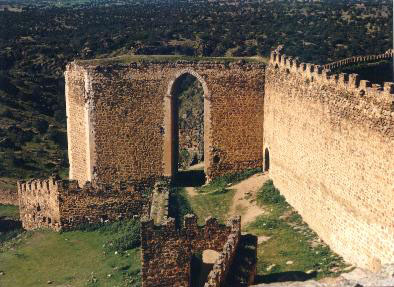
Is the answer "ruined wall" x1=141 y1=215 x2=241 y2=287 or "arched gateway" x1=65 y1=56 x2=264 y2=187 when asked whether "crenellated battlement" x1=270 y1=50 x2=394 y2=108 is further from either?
"ruined wall" x1=141 y1=215 x2=241 y2=287

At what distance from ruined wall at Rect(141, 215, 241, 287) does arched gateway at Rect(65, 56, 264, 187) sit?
9193mm

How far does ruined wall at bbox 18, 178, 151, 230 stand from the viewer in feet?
75.8

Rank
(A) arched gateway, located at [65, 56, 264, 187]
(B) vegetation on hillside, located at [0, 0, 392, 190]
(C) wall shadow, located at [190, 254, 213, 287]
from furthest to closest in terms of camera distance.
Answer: (B) vegetation on hillside, located at [0, 0, 392, 190] → (A) arched gateway, located at [65, 56, 264, 187] → (C) wall shadow, located at [190, 254, 213, 287]

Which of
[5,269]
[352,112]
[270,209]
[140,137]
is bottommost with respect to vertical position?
[5,269]

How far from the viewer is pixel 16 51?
60.6 m

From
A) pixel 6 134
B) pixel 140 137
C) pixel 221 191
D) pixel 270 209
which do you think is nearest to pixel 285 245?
pixel 270 209

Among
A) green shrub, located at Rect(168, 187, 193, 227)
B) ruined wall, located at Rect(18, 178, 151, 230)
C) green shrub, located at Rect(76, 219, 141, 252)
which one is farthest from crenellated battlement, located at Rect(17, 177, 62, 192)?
green shrub, located at Rect(168, 187, 193, 227)

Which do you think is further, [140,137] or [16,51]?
[16,51]

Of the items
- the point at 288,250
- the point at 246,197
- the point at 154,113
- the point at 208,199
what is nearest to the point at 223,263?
the point at 288,250

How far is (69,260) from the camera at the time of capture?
20859 millimetres

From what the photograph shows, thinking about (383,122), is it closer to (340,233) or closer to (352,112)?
(352,112)

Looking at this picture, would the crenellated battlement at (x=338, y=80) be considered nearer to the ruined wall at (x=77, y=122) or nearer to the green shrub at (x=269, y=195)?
the green shrub at (x=269, y=195)

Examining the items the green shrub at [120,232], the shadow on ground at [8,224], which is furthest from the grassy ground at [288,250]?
the shadow on ground at [8,224]

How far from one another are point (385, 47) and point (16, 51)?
1265 inches
